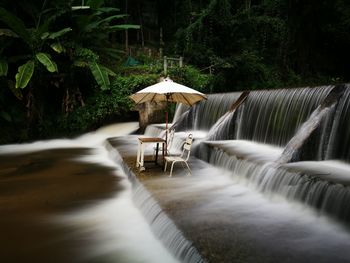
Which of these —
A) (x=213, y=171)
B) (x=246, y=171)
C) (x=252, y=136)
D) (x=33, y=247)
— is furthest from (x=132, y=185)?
(x=252, y=136)

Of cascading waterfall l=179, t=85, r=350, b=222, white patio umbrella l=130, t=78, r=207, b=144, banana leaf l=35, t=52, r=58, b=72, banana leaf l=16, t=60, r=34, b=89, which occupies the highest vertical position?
banana leaf l=35, t=52, r=58, b=72

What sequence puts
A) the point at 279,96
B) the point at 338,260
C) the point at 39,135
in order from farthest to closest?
the point at 39,135
the point at 279,96
the point at 338,260

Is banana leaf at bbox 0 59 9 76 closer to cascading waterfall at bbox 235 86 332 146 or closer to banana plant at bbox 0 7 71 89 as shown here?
banana plant at bbox 0 7 71 89

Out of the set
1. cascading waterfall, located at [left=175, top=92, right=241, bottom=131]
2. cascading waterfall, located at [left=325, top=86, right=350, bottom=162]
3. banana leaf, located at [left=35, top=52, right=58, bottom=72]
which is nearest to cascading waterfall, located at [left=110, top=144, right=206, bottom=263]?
cascading waterfall, located at [left=325, top=86, right=350, bottom=162]

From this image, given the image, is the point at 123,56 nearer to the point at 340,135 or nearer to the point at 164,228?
the point at 340,135

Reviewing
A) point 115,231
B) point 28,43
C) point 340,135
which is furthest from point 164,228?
point 28,43

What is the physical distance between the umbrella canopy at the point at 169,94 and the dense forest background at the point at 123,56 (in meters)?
7.57

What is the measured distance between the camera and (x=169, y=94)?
9461mm

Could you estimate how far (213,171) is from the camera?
926cm

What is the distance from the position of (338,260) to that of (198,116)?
12.3 meters

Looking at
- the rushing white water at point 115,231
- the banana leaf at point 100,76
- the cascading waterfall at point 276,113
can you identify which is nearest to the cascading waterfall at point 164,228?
the rushing white water at point 115,231

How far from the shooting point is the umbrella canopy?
8.88 m

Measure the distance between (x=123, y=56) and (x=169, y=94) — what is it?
2036cm

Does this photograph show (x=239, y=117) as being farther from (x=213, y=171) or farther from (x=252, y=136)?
(x=213, y=171)
